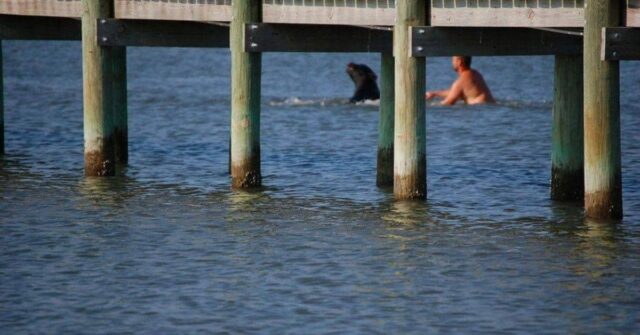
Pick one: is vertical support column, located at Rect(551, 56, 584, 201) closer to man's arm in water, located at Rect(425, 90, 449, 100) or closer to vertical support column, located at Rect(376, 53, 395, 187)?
vertical support column, located at Rect(376, 53, 395, 187)

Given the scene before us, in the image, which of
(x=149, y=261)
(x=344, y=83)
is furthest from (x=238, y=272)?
(x=344, y=83)

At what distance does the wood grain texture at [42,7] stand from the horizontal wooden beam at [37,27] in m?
0.77

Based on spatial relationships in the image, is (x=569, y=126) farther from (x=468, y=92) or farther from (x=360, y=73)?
(x=468, y=92)

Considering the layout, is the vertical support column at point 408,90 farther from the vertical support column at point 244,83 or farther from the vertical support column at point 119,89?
the vertical support column at point 119,89

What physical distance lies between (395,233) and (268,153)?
7568 millimetres

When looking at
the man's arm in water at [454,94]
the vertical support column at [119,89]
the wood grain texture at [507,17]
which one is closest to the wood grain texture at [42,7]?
the vertical support column at [119,89]

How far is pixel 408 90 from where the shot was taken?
16547mm

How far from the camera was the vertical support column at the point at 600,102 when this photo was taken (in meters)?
15.0

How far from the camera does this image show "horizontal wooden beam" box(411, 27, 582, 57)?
53.8 ft

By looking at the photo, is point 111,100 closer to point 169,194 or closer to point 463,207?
point 169,194

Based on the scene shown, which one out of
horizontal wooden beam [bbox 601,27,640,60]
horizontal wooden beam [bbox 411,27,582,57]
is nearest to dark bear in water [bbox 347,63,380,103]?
horizontal wooden beam [bbox 411,27,582,57]

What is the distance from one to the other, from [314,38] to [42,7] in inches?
131

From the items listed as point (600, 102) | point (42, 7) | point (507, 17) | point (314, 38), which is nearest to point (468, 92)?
point (42, 7)

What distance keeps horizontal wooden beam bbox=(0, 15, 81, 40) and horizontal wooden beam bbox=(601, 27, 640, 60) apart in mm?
7911
